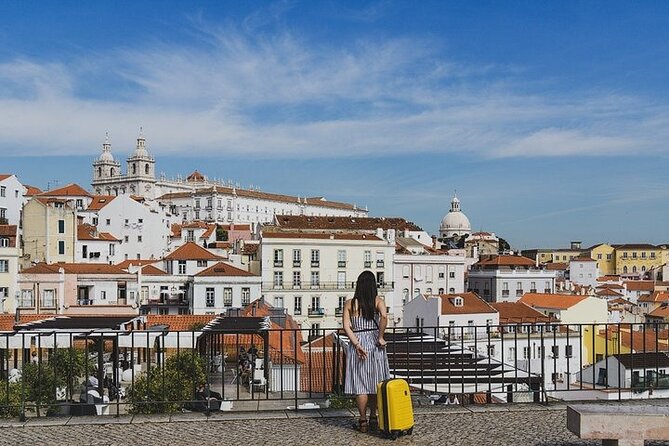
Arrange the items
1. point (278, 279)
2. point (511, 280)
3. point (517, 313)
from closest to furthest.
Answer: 1. point (517, 313)
2. point (278, 279)
3. point (511, 280)

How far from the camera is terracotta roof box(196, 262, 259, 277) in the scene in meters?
50.7

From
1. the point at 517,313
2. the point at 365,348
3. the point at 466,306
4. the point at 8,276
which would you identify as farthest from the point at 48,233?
the point at 365,348

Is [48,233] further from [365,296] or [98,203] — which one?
[365,296]

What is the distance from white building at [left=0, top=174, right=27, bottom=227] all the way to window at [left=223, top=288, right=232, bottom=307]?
24.5 meters

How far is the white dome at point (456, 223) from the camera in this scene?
484ft

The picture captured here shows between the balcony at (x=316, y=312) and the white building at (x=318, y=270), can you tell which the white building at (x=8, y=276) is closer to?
the white building at (x=318, y=270)

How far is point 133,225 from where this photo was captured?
75.6 m

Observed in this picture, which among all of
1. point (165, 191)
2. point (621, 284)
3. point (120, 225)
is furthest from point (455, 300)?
point (165, 191)

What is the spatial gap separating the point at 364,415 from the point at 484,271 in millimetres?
62401

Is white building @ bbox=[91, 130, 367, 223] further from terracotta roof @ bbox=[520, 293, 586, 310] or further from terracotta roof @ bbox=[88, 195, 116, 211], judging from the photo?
terracotta roof @ bbox=[520, 293, 586, 310]

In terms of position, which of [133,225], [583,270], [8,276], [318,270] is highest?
[133,225]

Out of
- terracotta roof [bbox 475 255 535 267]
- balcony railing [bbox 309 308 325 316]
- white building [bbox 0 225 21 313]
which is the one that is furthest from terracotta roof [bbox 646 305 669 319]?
white building [bbox 0 225 21 313]

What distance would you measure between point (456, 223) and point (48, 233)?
10087 cm

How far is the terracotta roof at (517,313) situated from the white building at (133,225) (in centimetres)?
3898
